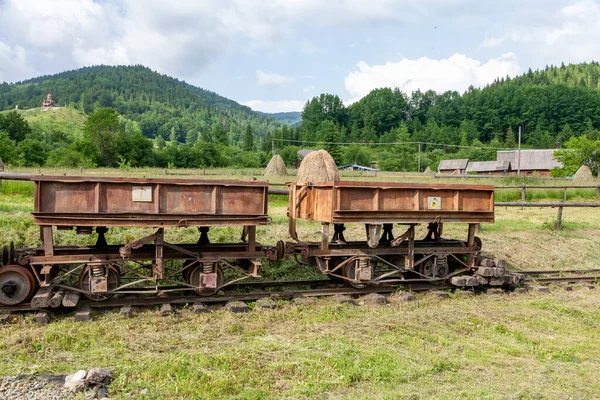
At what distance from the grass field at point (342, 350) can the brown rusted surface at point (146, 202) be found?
5.34 feet

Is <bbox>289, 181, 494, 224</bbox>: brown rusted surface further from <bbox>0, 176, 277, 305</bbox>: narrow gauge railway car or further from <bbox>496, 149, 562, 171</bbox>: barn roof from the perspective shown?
<bbox>496, 149, 562, 171</bbox>: barn roof

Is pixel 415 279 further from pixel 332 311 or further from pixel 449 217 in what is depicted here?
pixel 332 311

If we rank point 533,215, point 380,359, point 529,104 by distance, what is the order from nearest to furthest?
point 380,359, point 533,215, point 529,104

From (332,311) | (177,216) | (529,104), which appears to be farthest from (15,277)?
(529,104)

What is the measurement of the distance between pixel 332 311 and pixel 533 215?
18.2 metres

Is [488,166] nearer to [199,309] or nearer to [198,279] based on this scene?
A: [198,279]

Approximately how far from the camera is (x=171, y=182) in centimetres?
840

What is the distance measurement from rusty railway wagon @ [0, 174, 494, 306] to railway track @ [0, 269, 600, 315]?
0.17 metres

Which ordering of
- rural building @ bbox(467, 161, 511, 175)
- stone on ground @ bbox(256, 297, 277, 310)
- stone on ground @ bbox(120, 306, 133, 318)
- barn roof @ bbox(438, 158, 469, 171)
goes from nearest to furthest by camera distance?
stone on ground @ bbox(120, 306, 133, 318)
stone on ground @ bbox(256, 297, 277, 310)
rural building @ bbox(467, 161, 511, 175)
barn roof @ bbox(438, 158, 469, 171)

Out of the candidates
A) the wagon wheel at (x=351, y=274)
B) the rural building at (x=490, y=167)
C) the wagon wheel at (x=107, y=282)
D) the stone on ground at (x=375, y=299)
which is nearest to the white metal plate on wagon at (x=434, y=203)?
the wagon wheel at (x=351, y=274)

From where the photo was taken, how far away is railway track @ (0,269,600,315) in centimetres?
841

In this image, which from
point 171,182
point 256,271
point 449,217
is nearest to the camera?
point 171,182

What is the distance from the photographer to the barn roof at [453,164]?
102 m

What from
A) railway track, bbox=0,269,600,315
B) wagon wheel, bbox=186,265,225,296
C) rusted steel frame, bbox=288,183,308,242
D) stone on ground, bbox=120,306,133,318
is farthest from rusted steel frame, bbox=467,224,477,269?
stone on ground, bbox=120,306,133,318
